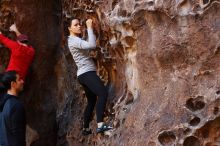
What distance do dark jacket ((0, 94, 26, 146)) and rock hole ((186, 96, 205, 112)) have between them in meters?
1.67

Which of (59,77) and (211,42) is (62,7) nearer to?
(59,77)

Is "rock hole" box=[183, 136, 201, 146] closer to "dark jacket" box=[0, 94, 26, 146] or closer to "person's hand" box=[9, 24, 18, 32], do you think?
"dark jacket" box=[0, 94, 26, 146]

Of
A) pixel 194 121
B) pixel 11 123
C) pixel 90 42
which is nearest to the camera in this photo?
pixel 194 121

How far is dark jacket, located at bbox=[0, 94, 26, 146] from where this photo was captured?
4.70m

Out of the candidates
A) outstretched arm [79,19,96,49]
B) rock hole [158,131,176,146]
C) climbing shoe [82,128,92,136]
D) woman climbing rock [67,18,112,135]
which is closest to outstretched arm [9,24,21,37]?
woman climbing rock [67,18,112,135]

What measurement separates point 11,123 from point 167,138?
1540 millimetres

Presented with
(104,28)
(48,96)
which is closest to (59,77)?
(48,96)

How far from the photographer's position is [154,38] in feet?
14.4

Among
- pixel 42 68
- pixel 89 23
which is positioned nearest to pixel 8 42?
pixel 42 68

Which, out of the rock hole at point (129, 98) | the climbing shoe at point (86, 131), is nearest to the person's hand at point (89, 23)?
the rock hole at point (129, 98)

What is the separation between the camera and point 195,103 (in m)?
4.09

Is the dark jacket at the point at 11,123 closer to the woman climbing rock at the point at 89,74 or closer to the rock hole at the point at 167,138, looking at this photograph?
the woman climbing rock at the point at 89,74

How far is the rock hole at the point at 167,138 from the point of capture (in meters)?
4.09

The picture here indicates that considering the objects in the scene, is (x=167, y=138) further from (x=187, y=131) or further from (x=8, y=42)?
(x=8, y=42)
